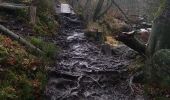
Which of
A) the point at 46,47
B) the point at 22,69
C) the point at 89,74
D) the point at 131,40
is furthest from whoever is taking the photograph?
the point at 46,47

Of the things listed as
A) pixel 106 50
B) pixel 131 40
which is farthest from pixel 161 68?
pixel 106 50

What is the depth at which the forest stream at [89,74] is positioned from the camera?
9031 millimetres

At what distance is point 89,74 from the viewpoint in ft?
34.6

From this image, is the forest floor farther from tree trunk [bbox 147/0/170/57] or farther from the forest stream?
tree trunk [bbox 147/0/170/57]

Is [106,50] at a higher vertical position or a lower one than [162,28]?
lower

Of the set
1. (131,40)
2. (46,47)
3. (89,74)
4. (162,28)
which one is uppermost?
(162,28)

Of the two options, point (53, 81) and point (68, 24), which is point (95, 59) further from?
point (68, 24)

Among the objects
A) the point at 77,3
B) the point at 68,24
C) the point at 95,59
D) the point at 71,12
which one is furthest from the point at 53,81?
the point at 77,3

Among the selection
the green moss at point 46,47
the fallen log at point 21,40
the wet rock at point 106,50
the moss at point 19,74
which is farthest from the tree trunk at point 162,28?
the fallen log at point 21,40

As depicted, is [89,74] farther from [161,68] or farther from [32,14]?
[32,14]

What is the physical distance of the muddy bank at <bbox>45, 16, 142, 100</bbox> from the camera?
29.6ft

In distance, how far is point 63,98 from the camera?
8594 mm

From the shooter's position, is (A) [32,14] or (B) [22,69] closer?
(B) [22,69]

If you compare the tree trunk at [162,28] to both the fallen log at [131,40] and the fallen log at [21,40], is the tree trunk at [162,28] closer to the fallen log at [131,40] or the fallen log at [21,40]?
the fallen log at [131,40]
